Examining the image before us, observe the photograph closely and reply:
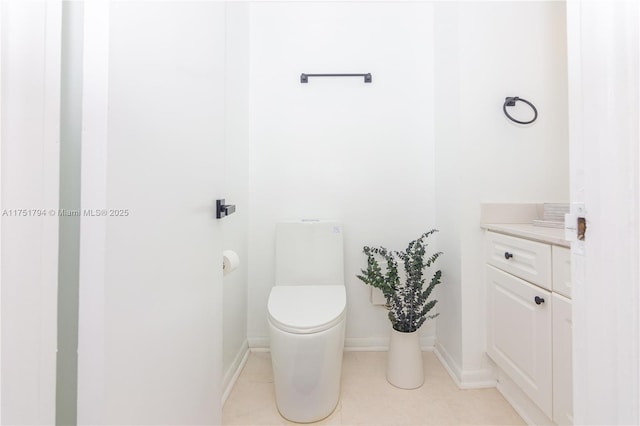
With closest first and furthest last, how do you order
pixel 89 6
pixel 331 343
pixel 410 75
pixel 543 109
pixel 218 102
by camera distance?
pixel 89 6 < pixel 218 102 < pixel 331 343 < pixel 543 109 < pixel 410 75

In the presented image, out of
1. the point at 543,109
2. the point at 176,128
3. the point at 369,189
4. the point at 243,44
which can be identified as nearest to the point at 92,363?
the point at 176,128

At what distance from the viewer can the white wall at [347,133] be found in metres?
1.74

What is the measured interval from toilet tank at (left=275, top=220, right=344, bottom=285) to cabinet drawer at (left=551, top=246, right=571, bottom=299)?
3.13ft

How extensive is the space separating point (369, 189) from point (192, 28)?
4.22 feet

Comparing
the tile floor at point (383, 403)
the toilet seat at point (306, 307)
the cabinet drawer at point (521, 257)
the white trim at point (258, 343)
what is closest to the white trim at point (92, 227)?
the toilet seat at point (306, 307)

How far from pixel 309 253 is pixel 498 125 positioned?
1.22 meters

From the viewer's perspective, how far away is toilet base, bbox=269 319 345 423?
1089 mm

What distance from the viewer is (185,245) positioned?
0.66 meters

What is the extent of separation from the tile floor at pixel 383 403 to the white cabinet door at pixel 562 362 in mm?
325

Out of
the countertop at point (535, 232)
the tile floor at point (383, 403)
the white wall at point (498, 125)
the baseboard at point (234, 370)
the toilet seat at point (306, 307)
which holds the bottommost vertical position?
the tile floor at point (383, 403)

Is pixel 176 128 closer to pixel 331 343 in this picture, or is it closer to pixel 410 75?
pixel 331 343

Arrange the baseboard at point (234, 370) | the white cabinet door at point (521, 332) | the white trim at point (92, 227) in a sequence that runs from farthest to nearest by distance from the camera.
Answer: the baseboard at point (234, 370) → the white cabinet door at point (521, 332) → the white trim at point (92, 227)

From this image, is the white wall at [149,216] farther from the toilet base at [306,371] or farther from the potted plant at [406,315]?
the potted plant at [406,315]

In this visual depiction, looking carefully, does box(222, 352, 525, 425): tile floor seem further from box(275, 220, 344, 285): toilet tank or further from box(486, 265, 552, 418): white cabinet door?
box(275, 220, 344, 285): toilet tank
